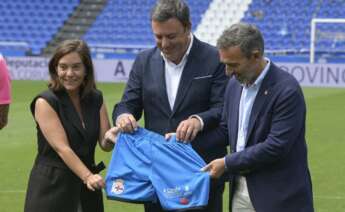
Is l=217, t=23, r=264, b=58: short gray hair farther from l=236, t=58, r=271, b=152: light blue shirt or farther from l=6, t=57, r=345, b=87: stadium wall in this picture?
l=6, t=57, r=345, b=87: stadium wall

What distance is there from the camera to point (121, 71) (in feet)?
90.7

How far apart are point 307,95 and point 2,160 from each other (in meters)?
12.0

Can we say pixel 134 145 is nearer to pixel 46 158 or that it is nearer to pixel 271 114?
pixel 46 158

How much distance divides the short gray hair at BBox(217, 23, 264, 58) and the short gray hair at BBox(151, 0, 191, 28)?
54 centimetres

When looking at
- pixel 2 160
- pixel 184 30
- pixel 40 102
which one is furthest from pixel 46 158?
pixel 2 160

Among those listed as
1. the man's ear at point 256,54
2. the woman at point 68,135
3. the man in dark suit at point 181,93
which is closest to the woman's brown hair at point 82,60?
the woman at point 68,135

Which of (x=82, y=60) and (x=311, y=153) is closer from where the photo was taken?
(x=82, y=60)

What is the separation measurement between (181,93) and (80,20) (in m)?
30.0

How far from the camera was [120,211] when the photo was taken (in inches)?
364

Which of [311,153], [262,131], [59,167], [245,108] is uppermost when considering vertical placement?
[245,108]

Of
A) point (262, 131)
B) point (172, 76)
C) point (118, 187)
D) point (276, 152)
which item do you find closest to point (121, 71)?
point (172, 76)

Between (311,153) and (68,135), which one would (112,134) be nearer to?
(68,135)

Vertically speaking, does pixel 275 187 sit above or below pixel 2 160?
above

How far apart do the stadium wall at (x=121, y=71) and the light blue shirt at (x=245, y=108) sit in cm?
2131
